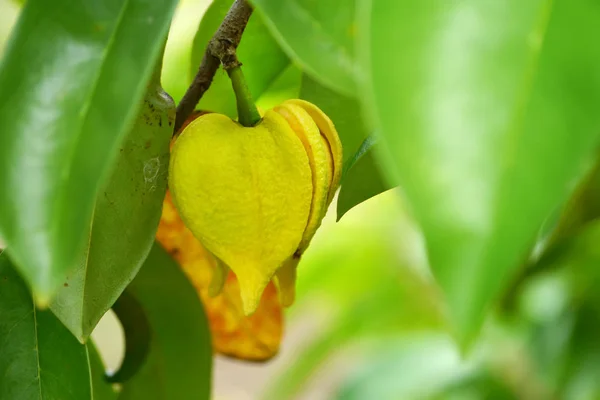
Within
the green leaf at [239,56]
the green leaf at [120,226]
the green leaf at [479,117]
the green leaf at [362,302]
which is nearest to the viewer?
the green leaf at [479,117]

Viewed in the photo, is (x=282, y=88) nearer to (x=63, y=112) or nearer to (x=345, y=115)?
(x=345, y=115)

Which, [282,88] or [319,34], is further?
[282,88]

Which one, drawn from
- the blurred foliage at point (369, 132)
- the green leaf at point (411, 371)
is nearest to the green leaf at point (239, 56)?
the blurred foliage at point (369, 132)

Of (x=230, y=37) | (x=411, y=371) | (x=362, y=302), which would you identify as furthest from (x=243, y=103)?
(x=411, y=371)

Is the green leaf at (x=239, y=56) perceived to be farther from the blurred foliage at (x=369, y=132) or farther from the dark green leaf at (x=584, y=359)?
the dark green leaf at (x=584, y=359)

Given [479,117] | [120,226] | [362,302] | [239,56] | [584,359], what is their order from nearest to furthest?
[479,117] → [120,226] → [239,56] → [584,359] → [362,302]

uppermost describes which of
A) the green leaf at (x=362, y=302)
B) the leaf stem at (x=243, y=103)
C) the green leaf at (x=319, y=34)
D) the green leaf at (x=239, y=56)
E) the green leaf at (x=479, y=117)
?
the green leaf at (x=479, y=117)

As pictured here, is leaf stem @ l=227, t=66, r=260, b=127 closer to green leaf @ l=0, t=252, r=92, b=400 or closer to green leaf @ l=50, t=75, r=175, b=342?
green leaf @ l=50, t=75, r=175, b=342
